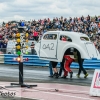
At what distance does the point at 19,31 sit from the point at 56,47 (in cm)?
453

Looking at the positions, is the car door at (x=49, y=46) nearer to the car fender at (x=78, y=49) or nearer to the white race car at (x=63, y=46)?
the white race car at (x=63, y=46)

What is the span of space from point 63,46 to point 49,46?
2.41ft

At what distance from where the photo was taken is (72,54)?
17.9 meters

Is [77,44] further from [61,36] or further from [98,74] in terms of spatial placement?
[98,74]

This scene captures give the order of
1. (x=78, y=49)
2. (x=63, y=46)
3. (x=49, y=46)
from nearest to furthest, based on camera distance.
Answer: (x=78, y=49) < (x=63, y=46) < (x=49, y=46)

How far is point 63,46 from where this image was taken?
1789cm

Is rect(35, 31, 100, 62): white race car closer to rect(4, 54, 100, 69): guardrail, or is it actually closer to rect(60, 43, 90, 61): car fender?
rect(60, 43, 90, 61): car fender

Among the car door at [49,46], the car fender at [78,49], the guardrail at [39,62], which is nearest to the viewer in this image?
the car fender at [78,49]

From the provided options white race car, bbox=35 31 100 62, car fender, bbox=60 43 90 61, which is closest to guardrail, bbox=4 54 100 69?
white race car, bbox=35 31 100 62

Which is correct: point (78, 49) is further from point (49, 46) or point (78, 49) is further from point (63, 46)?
point (49, 46)

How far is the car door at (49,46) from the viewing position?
711 inches

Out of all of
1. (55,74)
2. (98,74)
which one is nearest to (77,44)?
(55,74)

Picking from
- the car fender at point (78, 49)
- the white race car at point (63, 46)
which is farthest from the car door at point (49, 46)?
the car fender at point (78, 49)

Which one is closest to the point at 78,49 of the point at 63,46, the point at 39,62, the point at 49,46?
the point at 63,46
